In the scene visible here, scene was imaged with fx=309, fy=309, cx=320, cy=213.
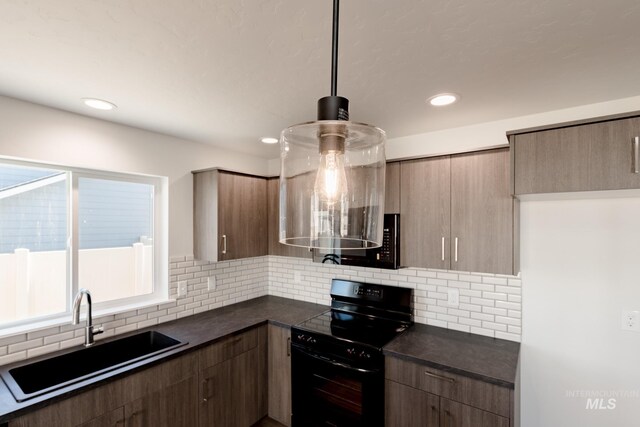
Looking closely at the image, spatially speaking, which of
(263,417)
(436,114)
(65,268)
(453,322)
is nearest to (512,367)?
(453,322)

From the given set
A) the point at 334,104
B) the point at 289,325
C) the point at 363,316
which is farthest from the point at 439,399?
the point at 334,104

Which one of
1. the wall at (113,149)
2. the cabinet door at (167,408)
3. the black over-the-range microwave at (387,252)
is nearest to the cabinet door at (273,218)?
the wall at (113,149)

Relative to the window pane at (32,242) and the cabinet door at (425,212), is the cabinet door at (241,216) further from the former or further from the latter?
the cabinet door at (425,212)

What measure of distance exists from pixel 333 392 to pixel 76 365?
166cm

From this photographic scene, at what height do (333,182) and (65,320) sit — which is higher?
(333,182)

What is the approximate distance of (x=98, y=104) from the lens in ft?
6.03

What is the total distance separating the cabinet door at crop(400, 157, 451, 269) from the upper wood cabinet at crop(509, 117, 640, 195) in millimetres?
505

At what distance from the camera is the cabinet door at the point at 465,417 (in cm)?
160

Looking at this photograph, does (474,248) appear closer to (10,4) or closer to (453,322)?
(453,322)

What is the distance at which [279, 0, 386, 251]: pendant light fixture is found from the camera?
2.40 ft

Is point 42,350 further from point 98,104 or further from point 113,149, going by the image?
point 98,104

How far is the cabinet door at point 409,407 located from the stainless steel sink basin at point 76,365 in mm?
1381

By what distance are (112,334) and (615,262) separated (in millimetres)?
3255

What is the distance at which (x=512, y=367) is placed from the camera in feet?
5.65
